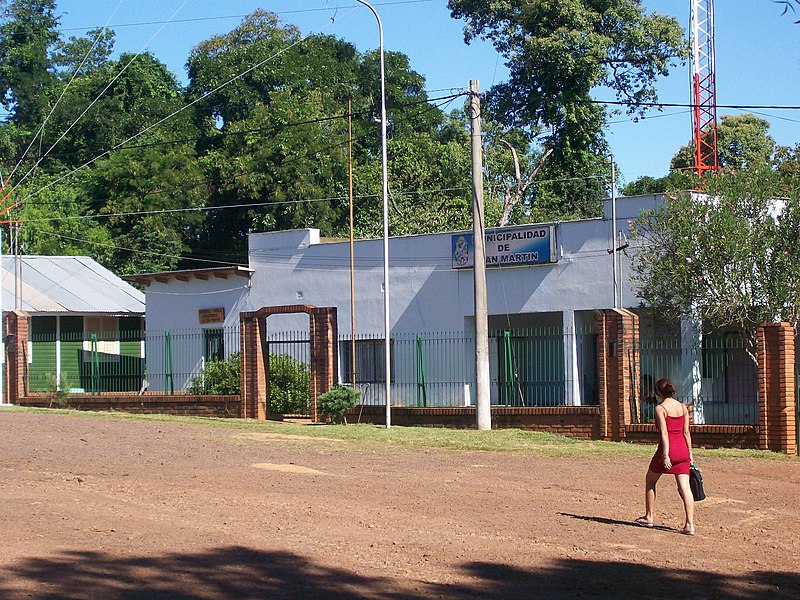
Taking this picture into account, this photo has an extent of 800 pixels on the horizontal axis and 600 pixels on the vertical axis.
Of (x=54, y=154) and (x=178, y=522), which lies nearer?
(x=178, y=522)

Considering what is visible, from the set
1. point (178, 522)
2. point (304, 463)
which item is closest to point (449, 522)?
point (178, 522)

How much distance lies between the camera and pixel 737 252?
21953mm

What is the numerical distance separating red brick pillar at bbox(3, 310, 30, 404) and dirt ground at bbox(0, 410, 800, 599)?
12097 mm

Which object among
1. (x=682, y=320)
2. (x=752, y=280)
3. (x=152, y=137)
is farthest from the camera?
(x=152, y=137)

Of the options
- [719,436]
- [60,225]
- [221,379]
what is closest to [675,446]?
[719,436]

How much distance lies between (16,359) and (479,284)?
45.1 feet

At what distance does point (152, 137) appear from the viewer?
54.6 metres

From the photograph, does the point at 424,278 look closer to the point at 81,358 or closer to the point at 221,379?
the point at 221,379

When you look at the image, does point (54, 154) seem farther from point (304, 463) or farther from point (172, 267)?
point (304, 463)

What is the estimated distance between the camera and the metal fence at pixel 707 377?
21.2 m

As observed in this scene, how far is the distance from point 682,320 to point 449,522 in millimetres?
15416

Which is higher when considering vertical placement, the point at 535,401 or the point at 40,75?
the point at 40,75

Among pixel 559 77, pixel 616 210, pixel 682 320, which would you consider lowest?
pixel 682 320

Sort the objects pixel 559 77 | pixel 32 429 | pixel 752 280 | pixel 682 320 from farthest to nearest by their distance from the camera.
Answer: pixel 559 77
pixel 682 320
pixel 752 280
pixel 32 429
